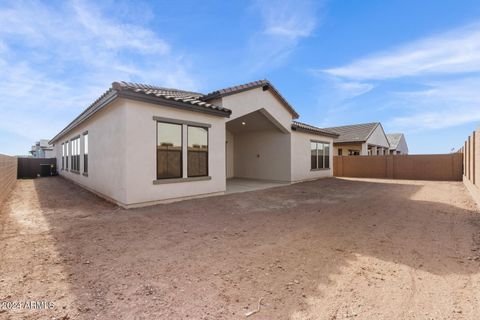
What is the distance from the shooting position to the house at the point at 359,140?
23.4m

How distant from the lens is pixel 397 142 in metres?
35.5

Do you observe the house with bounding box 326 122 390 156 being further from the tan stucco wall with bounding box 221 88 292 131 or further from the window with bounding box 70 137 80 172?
the window with bounding box 70 137 80 172

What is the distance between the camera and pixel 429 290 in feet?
9.12

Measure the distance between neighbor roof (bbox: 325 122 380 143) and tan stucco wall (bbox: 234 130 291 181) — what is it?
12.2m

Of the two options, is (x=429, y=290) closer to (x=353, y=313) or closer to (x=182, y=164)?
(x=353, y=313)

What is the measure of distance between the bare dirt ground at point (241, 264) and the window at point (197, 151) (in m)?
2.36

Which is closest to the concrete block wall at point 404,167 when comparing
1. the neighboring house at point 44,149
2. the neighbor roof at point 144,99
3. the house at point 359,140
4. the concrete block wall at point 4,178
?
the house at point 359,140

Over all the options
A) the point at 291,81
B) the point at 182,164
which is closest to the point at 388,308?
the point at 182,164

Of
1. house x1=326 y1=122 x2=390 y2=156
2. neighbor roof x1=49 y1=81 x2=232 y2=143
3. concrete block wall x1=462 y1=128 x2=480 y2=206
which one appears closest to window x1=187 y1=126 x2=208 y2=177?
neighbor roof x1=49 y1=81 x2=232 y2=143

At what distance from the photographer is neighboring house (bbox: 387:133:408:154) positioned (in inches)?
1342

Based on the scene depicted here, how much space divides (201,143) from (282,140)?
19.9 feet

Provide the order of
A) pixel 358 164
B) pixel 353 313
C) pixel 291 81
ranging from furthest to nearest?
pixel 358 164 → pixel 291 81 → pixel 353 313

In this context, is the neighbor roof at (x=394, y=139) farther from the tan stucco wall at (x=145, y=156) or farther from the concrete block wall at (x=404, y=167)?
the tan stucco wall at (x=145, y=156)

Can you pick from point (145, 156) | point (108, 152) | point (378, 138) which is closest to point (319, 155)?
point (145, 156)
